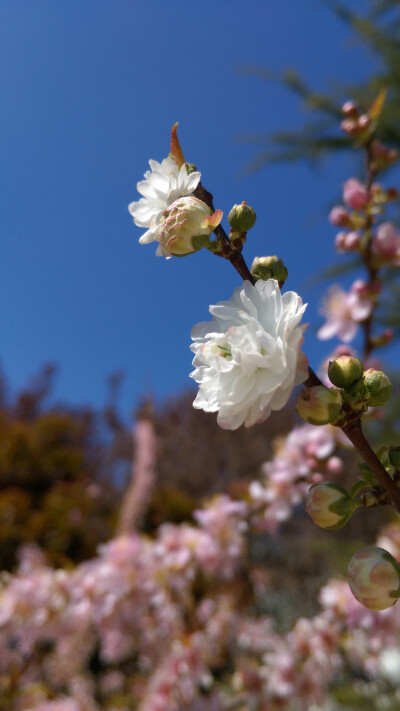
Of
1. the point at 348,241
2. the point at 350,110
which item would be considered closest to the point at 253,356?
the point at 348,241

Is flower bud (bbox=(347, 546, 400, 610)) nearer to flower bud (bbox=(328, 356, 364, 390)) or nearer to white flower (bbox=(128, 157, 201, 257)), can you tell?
flower bud (bbox=(328, 356, 364, 390))

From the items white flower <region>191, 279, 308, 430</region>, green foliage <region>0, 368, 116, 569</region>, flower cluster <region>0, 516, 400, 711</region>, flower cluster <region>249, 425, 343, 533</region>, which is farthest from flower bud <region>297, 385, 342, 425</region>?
green foliage <region>0, 368, 116, 569</region>

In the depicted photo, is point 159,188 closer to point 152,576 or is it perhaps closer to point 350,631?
point 152,576

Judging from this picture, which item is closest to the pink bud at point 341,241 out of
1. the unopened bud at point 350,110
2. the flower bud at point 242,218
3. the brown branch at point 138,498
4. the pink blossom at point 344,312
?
the pink blossom at point 344,312

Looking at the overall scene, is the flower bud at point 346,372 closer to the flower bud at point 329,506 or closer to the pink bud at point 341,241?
the flower bud at point 329,506

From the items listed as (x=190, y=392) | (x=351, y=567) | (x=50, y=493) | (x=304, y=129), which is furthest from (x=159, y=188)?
(x=190, y=392)

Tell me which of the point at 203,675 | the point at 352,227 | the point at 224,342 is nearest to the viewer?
the point at 224,342
